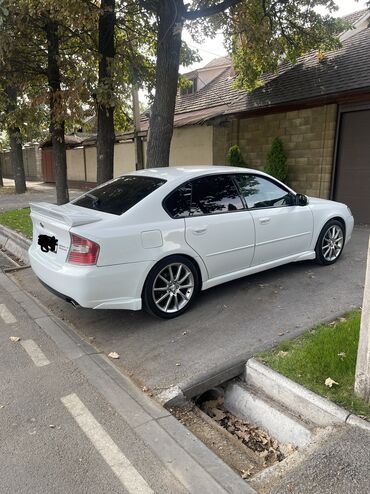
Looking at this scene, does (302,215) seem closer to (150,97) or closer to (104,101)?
(104,101)

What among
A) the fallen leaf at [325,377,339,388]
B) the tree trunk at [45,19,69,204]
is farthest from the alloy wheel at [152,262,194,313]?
the tree trunk at [45,19,69,204]

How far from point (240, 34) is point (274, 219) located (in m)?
6.79

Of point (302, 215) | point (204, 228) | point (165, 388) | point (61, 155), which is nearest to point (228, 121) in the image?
point (61, 155)

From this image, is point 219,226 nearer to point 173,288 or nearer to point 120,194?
point 173,288

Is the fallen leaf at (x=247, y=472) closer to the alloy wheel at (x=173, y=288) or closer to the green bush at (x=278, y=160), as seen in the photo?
the alloy wheel at (x=173, y=288)

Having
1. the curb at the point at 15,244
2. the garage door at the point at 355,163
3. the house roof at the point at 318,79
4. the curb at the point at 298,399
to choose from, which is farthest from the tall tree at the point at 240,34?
the curb at the point at 298,399

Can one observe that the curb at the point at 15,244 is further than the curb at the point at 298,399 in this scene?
Yes

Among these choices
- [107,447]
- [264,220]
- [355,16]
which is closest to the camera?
[107,447]

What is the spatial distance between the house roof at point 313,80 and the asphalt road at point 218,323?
5.39 meters

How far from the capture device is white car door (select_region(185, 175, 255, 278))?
14.5 ft

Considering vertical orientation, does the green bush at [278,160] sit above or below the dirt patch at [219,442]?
above

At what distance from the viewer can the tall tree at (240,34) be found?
752 cm

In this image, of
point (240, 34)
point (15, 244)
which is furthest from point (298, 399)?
point (240, 34)

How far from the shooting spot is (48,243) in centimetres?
434
